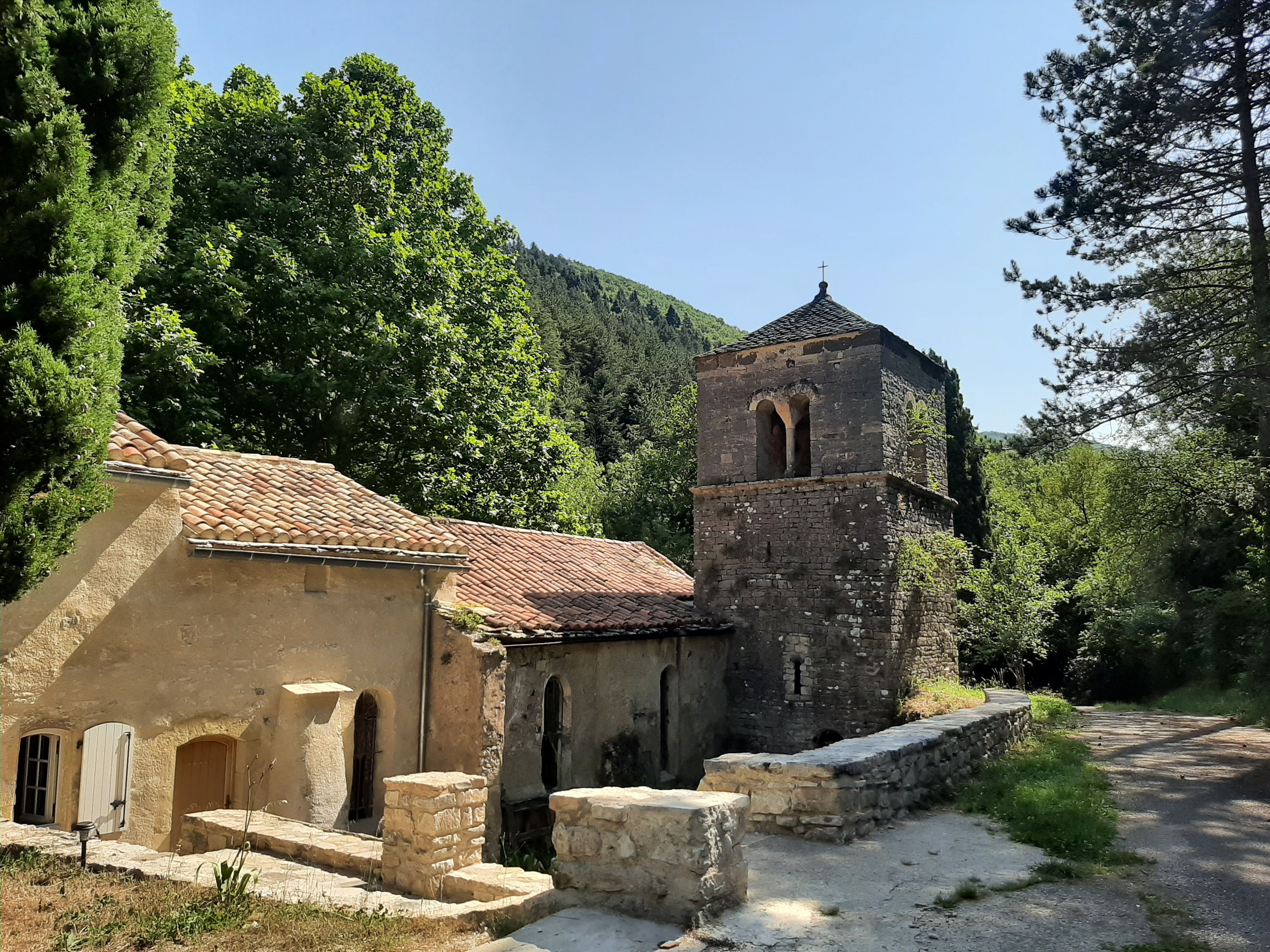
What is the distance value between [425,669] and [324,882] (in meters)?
4.37

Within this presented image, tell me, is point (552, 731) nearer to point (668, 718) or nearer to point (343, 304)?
point (668, 718)

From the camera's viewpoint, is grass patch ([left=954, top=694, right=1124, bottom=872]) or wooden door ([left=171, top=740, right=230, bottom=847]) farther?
wooden door ([left=171, top=740, right=230, bottom=847])

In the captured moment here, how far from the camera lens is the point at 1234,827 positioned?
27.0 ft

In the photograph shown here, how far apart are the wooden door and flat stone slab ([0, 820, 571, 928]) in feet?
3.48

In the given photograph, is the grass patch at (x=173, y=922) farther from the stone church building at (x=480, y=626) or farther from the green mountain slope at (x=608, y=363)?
the green mountain slope at (x=608, y=363)

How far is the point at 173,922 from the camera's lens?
493cm

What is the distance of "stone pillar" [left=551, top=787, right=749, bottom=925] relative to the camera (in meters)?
4.71

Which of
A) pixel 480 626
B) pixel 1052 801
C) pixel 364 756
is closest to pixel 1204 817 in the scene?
pixel 1052 801

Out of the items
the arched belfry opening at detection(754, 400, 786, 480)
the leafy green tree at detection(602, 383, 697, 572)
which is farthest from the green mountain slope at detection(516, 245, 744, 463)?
the arched belfry opening at detection(754, 400, 786, 480)

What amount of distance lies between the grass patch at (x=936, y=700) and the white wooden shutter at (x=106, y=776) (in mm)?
10973

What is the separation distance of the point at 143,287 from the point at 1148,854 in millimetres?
17112

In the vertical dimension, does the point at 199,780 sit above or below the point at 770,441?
below

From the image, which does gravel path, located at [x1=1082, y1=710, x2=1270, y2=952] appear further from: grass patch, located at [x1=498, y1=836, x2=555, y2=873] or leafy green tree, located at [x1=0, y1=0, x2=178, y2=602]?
leafy green tree, located at [x1=0, y1=0, x2=178, y2=602]

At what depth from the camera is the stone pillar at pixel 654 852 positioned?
4715mm
